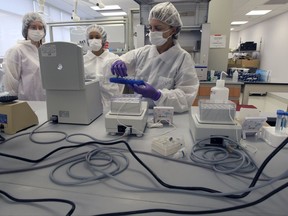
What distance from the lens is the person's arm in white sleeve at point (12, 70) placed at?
5.23 feet

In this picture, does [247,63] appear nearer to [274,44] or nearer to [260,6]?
[274,44]

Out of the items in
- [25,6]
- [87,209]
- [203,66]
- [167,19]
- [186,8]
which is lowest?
[87,209]

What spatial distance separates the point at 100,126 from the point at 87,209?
49cm

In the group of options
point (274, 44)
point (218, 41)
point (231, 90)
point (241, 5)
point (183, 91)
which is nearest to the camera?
point (183, 91)

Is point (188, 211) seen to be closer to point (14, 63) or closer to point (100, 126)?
point (100, 126)

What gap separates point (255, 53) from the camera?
23.0ft

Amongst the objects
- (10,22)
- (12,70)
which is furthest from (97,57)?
(10,22)

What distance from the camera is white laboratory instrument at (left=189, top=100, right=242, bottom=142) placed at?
2.14 ft

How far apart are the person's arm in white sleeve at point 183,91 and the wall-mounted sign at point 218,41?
2.00 m

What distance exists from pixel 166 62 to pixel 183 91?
238 mm

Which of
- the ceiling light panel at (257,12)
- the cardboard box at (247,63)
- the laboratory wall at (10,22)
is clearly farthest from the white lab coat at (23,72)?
the ceiling light panel at (257,12)

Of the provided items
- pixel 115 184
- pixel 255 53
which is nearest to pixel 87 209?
pixel 115 184

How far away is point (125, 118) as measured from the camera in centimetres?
76

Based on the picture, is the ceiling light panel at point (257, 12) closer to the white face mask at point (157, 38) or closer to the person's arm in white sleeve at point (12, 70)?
the white face mask at point (157, 38)
